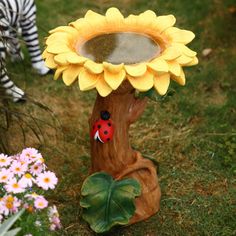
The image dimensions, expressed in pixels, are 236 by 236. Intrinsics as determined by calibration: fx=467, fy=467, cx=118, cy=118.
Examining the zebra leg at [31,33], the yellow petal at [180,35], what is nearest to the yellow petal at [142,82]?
the yellow petal at [180,35]

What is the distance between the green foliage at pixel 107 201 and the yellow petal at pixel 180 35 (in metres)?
0.75

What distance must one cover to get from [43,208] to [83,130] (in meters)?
1.45

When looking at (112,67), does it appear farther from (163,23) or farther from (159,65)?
(163,23)

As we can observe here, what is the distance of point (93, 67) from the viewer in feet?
6.63

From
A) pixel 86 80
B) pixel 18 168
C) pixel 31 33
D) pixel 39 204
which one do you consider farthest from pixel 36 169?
pixel 31 33

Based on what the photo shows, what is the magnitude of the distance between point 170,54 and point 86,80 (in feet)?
1.32

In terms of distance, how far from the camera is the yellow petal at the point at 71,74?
2.09 metres

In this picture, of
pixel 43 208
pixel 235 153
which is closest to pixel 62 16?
pixel 235 153

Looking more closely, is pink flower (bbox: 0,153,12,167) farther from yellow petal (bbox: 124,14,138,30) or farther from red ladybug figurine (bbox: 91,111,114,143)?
yellow petal (bbox: 124,14,138,30)

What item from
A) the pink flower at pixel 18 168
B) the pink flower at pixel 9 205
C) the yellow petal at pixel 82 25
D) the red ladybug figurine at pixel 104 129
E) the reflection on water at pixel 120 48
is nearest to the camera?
the pink flower at pixel 9 205

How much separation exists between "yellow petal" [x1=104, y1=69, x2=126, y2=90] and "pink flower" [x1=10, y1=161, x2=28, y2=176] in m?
0.51

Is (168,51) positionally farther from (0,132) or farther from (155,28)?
(0,132)

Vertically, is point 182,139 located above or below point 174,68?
below

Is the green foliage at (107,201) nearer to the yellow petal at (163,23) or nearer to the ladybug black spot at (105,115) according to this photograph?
the ladybug black spot at (105,115)
